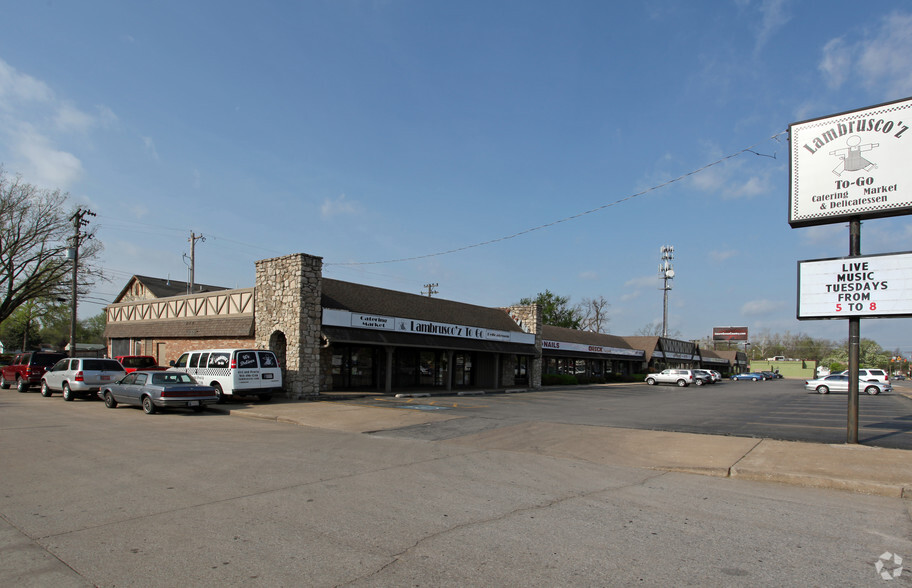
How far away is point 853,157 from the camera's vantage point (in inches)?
481

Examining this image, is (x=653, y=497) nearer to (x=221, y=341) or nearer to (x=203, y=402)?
(x=203, y=402)

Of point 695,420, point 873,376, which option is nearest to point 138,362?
point 695,420

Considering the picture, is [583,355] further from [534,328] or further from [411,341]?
[411,341]

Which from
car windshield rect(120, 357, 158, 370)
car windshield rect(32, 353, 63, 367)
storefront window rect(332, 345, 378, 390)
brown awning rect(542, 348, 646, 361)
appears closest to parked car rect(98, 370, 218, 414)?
car windshield rect(120, 357, 158, 370)

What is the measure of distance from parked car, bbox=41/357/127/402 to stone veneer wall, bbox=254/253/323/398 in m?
5.63

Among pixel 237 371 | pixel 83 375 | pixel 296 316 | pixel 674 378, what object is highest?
pixel 296 316

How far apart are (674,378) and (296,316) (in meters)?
40.2

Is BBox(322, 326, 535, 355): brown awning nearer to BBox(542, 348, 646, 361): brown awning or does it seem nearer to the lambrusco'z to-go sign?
BBox(542, 348, 646, 361): brown awning

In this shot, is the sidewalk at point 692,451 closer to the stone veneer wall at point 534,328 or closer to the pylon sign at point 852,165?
the pylon sign at point 852,165

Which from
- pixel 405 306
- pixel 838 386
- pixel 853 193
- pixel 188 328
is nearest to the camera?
pixel 853 193

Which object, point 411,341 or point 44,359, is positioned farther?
point 411,341

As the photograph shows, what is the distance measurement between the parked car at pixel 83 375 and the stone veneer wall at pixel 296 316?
563 cm

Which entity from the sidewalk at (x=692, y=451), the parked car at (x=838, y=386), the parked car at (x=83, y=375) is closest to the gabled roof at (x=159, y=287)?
the parked car at (x=83, y=375)

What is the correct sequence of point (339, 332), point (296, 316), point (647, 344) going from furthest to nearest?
1. point (647, 344)
2. point (339, 332)
3. point (296, 316)
